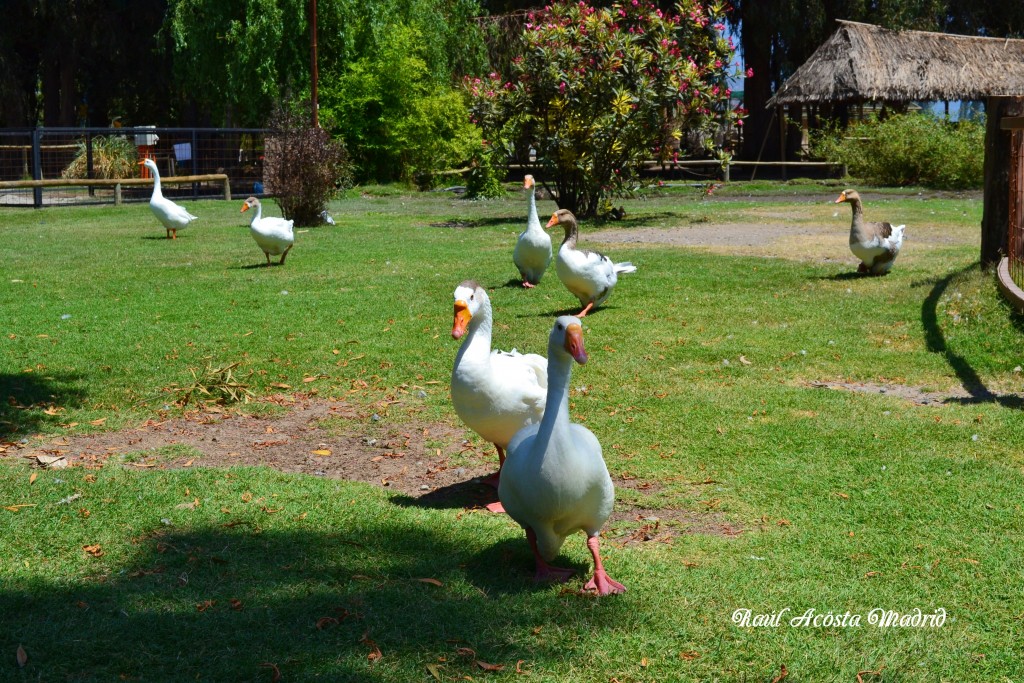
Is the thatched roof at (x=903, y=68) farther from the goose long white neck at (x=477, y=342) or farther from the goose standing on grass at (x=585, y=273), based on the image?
the goose long white neck at (x=477, y=342)

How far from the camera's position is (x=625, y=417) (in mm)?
6824

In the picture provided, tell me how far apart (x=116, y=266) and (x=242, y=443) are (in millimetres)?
8006

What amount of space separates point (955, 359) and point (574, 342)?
5.14 metres

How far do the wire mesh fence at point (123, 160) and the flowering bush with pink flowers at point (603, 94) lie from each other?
35.4 feet

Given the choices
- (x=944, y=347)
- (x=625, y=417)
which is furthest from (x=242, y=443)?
(x=944, y=347)

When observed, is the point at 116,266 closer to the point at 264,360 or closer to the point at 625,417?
Answer: the point at 264,360

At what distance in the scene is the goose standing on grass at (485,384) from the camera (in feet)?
17.0

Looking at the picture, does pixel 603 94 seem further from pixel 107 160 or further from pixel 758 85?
pixel 758 85

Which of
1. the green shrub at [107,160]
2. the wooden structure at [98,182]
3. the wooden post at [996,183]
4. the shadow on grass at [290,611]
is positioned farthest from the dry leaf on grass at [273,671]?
the green shrub at [107,160]

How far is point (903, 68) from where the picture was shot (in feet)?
102

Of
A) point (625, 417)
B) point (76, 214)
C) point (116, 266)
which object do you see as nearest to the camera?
point (625, 417)

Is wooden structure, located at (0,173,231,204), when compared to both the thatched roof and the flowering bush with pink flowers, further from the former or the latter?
the thatched roof

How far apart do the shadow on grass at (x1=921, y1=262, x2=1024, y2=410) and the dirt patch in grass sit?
2.96m

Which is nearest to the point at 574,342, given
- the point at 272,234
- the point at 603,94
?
the point at 272,234
